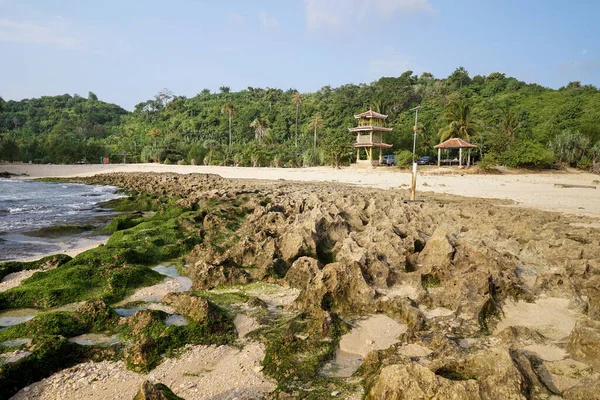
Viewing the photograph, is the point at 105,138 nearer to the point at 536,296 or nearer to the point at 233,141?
the point at 233,141

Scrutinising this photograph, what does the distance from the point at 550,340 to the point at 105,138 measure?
93993 millimetres

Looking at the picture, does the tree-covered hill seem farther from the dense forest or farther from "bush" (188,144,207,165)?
"bush" (188,144,207,165)

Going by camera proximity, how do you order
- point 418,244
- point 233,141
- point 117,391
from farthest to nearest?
point 233,141
point 418,244
point 117,391

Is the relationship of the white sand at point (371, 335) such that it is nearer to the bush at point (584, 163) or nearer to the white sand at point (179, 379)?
the white sand at point (179, 379)

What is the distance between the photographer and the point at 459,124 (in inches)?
1839

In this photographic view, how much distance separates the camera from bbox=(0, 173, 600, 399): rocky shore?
11.2 ft

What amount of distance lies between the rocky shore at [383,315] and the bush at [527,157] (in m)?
28.3

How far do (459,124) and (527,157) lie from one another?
45.6ft

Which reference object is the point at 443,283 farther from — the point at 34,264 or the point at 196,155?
the point at 196,155

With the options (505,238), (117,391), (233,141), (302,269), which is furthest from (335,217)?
(233,141)

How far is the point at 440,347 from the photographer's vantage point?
4047 mm

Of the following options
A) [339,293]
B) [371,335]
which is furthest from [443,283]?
[371,335]

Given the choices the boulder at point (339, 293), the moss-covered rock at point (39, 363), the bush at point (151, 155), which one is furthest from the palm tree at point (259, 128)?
the moss-covered rock at point (39, 363)

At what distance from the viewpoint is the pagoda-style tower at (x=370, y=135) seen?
4678 cm
